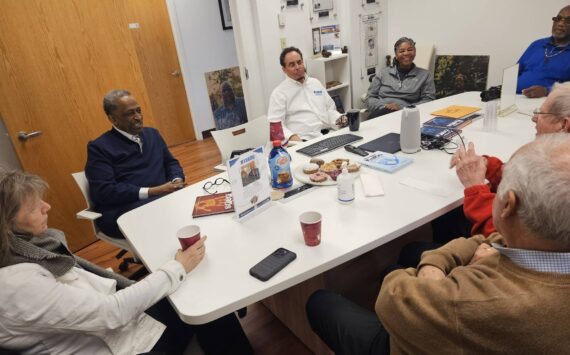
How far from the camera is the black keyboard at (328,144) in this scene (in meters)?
2.01

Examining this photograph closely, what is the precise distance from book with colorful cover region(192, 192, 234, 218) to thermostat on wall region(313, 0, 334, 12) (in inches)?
117

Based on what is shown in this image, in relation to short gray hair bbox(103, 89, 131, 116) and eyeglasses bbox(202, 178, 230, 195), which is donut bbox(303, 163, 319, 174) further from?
short gray hair bbox(103, 89, 131, 116)

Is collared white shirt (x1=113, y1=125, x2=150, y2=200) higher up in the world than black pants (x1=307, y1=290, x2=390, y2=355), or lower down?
higher up

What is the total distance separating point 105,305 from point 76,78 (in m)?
2.15

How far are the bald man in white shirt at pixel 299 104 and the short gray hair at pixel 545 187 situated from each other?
238cm

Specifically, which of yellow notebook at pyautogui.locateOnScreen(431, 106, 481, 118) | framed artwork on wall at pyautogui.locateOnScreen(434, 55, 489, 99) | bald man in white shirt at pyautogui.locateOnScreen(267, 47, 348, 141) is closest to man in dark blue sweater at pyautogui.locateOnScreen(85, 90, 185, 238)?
bald man in white shirt at pyautogui.locateOnScreen(267, 47, 348, 141)

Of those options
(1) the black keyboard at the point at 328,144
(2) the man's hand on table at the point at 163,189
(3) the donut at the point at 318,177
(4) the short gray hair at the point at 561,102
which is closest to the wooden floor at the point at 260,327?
(2) the man's hand on table at the point at 163,189

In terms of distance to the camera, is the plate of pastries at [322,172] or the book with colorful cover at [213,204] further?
the plate of pastries at [322,172]

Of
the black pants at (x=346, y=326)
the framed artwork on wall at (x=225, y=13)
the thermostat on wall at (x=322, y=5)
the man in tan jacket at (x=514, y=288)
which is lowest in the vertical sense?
the black pants at (x=346, y=326)

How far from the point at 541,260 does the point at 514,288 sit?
7 centimetres

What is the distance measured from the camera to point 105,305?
984 millimetres

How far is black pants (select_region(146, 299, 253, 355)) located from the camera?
1.26 metres

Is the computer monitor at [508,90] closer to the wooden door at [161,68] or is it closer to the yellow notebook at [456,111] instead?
the yellow notebook at [456,111]

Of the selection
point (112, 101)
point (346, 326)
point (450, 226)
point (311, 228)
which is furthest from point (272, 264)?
point (112, 101)
